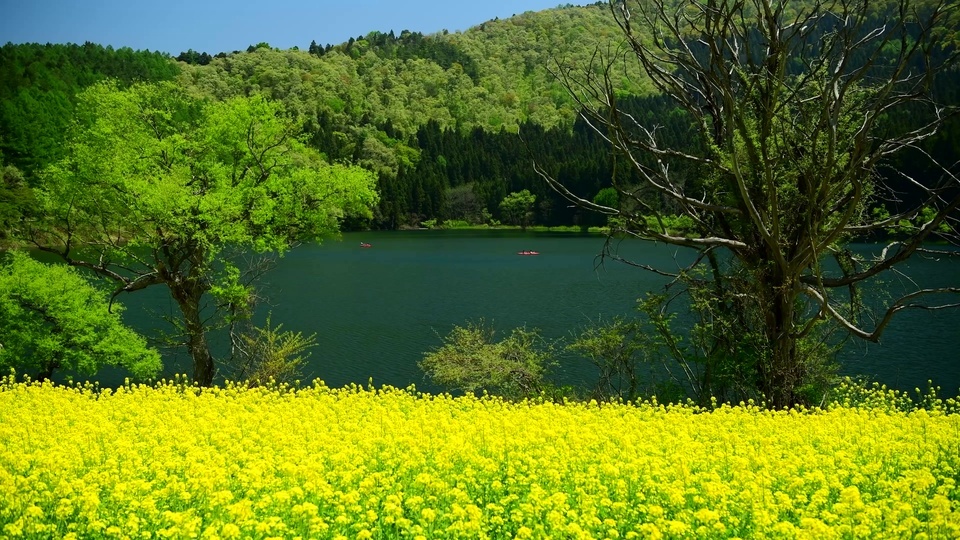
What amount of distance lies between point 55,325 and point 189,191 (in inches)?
255

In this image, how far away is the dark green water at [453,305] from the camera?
26.3 metres

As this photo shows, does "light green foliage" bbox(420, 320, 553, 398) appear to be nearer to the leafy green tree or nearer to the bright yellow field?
the bright yellow field

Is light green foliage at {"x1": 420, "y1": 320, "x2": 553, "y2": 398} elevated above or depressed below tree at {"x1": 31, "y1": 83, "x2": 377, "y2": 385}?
below

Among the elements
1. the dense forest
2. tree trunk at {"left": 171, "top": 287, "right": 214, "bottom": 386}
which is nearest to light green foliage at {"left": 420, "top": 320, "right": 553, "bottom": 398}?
tree trunk at {"left": 171, "top": 287, "right": 214, "bottom": 386}

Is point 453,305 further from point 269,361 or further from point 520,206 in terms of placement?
point 520,206

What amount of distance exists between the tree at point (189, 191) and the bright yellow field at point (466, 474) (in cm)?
1007

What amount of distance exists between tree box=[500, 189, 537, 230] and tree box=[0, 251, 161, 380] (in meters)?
105

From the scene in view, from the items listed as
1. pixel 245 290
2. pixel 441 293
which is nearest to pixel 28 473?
pixel 245 290

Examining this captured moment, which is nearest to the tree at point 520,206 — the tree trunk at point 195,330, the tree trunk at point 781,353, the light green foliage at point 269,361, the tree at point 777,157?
the light green foliage at point 269,361

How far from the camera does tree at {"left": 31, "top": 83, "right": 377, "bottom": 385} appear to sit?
64.2 ft

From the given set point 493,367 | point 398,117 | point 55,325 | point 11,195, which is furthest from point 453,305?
point 398,117

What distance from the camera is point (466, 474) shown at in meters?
6.78

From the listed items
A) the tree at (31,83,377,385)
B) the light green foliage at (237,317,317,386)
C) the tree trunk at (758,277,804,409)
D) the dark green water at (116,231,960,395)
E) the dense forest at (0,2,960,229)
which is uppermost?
the dense forest at (0,2,960,229)

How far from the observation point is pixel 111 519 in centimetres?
557
